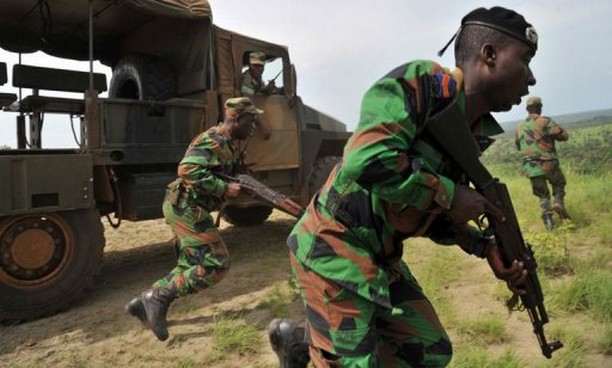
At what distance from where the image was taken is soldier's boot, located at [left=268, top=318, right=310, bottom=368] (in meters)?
2.02

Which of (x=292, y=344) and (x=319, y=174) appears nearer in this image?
(x=292, y=344)

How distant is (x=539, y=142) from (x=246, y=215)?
13.6 ft

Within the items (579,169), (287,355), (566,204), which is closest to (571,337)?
(287,355)

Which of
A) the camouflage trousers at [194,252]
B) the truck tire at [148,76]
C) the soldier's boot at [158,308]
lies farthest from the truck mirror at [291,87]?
the soldier's boot at [158,308]

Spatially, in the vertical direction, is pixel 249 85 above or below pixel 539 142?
above

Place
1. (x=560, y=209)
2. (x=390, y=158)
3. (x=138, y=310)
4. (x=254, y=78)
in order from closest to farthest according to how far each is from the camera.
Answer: (x=390, y=158)
(x=138, y=310)
(x=254, y=78)
(x=560, y=209)

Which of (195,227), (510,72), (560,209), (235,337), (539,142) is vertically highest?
(510,72)

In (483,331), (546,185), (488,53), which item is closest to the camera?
(488,53)

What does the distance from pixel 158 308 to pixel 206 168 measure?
3.38 ft

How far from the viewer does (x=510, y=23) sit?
1.48 m

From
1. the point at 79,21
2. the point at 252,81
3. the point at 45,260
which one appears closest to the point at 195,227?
the point at 45,260

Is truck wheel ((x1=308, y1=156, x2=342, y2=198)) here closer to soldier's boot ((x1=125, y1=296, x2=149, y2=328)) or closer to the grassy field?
the grassy field

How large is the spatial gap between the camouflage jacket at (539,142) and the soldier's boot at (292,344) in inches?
201

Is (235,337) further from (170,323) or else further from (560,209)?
(560,209)
